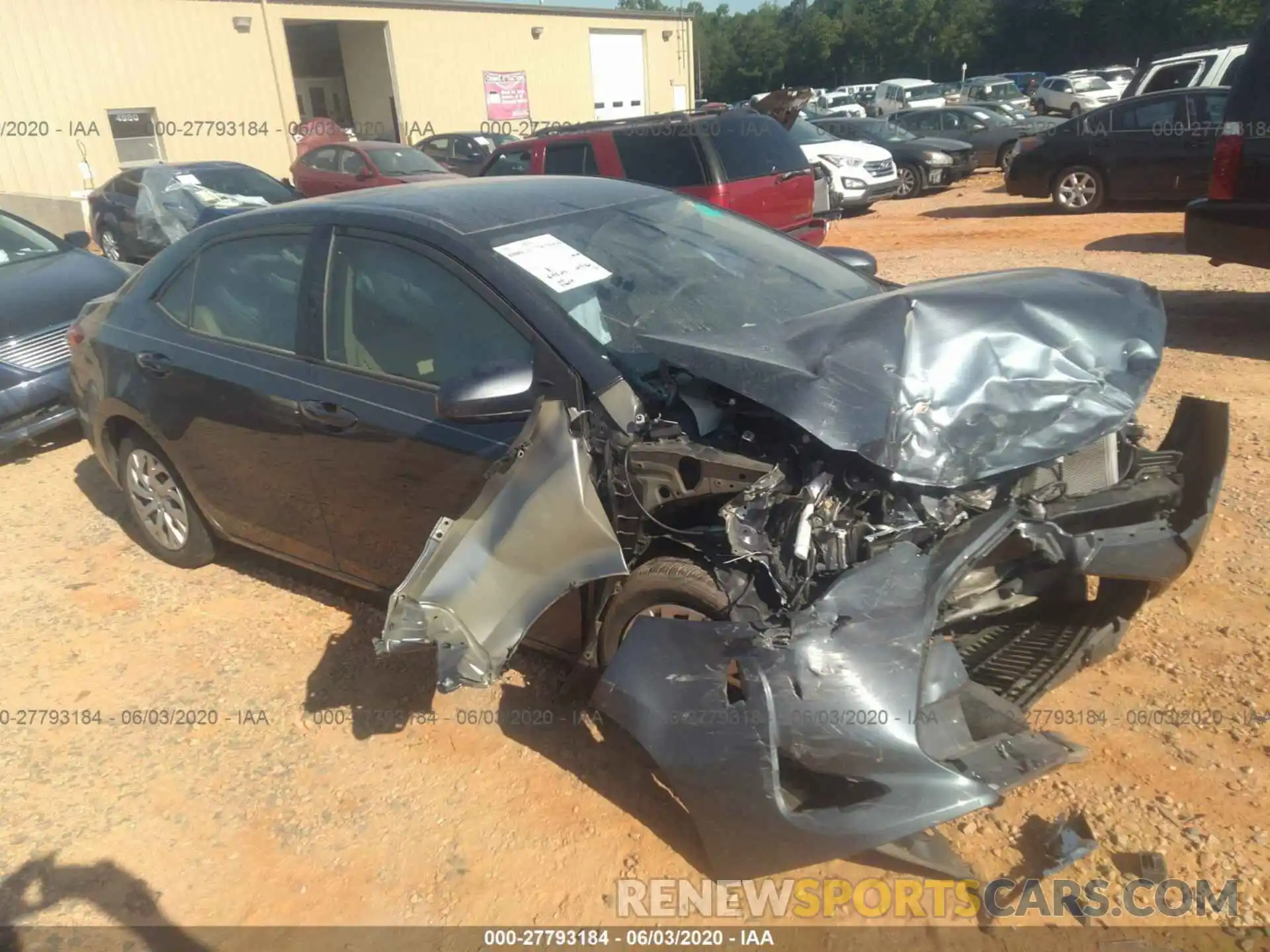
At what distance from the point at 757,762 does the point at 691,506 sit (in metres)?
0.80

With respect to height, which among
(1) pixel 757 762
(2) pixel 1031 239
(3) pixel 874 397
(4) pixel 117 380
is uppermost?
(3) pixel 874 397

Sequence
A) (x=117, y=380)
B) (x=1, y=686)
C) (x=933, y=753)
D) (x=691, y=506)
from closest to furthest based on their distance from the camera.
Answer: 1. (x=933, y=753)
2. (x=691, y=506)
3. (x=1, y=686)
4. (x=117, y=380)

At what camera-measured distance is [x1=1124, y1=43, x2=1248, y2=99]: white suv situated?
13.6 meters

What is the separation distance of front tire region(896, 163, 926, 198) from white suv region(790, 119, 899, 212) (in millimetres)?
881

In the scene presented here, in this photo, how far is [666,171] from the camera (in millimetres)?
8680

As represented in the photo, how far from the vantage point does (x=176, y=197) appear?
470 inches

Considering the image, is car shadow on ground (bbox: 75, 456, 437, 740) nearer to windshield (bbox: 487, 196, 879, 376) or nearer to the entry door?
windshield (bbox: 487, 196, 879, 376)

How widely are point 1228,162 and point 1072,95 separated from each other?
23.9 m

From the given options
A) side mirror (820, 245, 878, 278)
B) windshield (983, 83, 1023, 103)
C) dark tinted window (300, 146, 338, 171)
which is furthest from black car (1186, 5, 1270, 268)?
windshield (983, 83, 1023, 103)

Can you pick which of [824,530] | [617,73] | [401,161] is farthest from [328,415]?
[617,73]

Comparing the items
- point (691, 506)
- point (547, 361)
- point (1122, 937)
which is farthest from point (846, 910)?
point (547, 361)

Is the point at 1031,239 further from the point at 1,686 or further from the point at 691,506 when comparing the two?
the point at 1,686

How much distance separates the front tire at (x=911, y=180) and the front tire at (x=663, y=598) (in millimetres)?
15197

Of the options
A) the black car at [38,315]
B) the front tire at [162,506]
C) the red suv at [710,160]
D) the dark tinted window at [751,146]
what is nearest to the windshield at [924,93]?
the red suv at [710,160]
